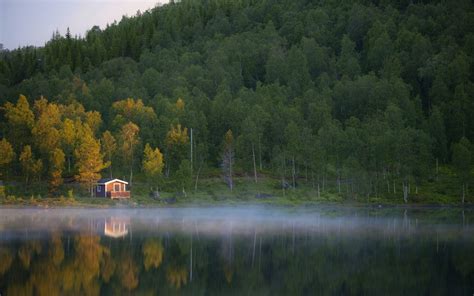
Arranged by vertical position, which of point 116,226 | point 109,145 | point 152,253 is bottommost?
point 152,253

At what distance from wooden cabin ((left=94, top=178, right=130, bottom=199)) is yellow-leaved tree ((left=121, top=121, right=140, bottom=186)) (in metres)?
5.88

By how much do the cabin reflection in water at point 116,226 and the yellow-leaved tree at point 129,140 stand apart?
1456 inches

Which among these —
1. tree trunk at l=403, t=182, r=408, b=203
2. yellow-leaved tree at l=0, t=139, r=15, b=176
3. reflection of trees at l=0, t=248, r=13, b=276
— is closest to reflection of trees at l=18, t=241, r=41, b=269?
reflection of trees at l=0, t=248, r=13, b=276

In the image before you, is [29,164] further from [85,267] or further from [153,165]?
[85,267]

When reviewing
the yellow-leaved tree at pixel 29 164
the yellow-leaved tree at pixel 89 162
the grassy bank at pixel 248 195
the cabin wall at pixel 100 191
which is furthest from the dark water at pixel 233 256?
the yellow-leaved tree at pixel 29 164

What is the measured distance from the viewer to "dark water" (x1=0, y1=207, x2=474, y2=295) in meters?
34.6

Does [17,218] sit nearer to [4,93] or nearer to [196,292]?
[196,292]

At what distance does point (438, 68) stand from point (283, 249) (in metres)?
126

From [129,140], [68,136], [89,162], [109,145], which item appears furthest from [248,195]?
[68,136]

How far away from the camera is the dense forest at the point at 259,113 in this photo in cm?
10875

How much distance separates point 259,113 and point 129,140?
2546cm

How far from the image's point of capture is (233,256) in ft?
149

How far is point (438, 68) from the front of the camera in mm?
163875

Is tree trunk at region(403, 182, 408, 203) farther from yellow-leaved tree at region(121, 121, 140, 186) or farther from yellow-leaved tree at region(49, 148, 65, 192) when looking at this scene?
yellow-leaved tree at region(49, 148, 65, 192)
